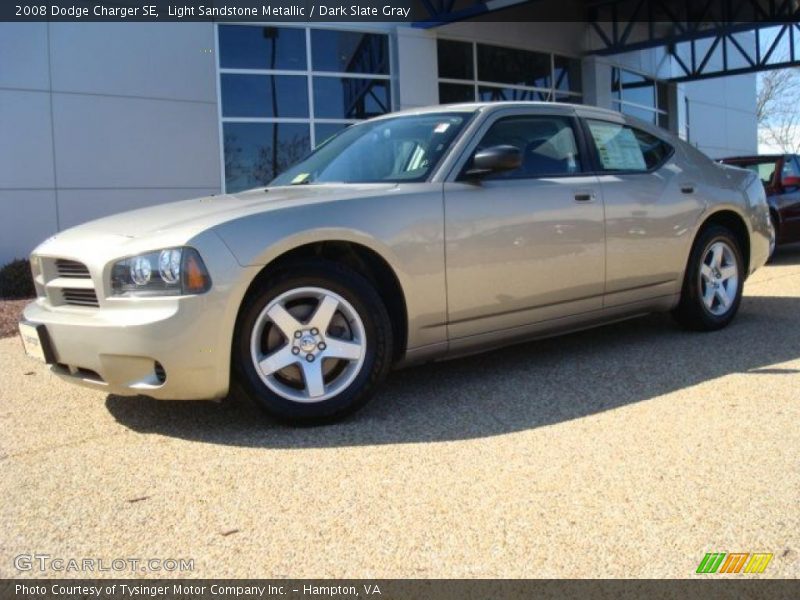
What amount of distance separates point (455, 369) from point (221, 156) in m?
8.38

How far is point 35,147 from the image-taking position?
10.6m

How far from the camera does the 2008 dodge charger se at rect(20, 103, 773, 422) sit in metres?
3.27

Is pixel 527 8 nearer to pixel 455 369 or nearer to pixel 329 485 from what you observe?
pixel 455 369

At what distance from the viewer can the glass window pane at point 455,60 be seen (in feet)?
47.5

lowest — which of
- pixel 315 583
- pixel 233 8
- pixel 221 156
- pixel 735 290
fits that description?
pixel 315 583

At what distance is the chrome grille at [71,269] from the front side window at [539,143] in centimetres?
212

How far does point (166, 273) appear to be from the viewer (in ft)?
10.6

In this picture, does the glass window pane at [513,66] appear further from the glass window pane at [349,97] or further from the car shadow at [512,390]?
the car shadow at [512,390]

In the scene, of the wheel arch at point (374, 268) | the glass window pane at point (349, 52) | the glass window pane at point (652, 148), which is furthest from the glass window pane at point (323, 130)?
the wheel arch at point (374, 268)

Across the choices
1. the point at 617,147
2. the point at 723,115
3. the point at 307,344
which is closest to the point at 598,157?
the point at 617,147

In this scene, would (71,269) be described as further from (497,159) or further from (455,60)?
(455,60)

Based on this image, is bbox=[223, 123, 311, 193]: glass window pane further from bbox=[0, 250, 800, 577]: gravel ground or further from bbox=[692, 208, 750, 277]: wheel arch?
bbox=[0, 250, 800, 577]: gravel ground

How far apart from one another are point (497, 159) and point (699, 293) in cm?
222

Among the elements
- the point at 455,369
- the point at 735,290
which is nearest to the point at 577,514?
the point at 455,369
